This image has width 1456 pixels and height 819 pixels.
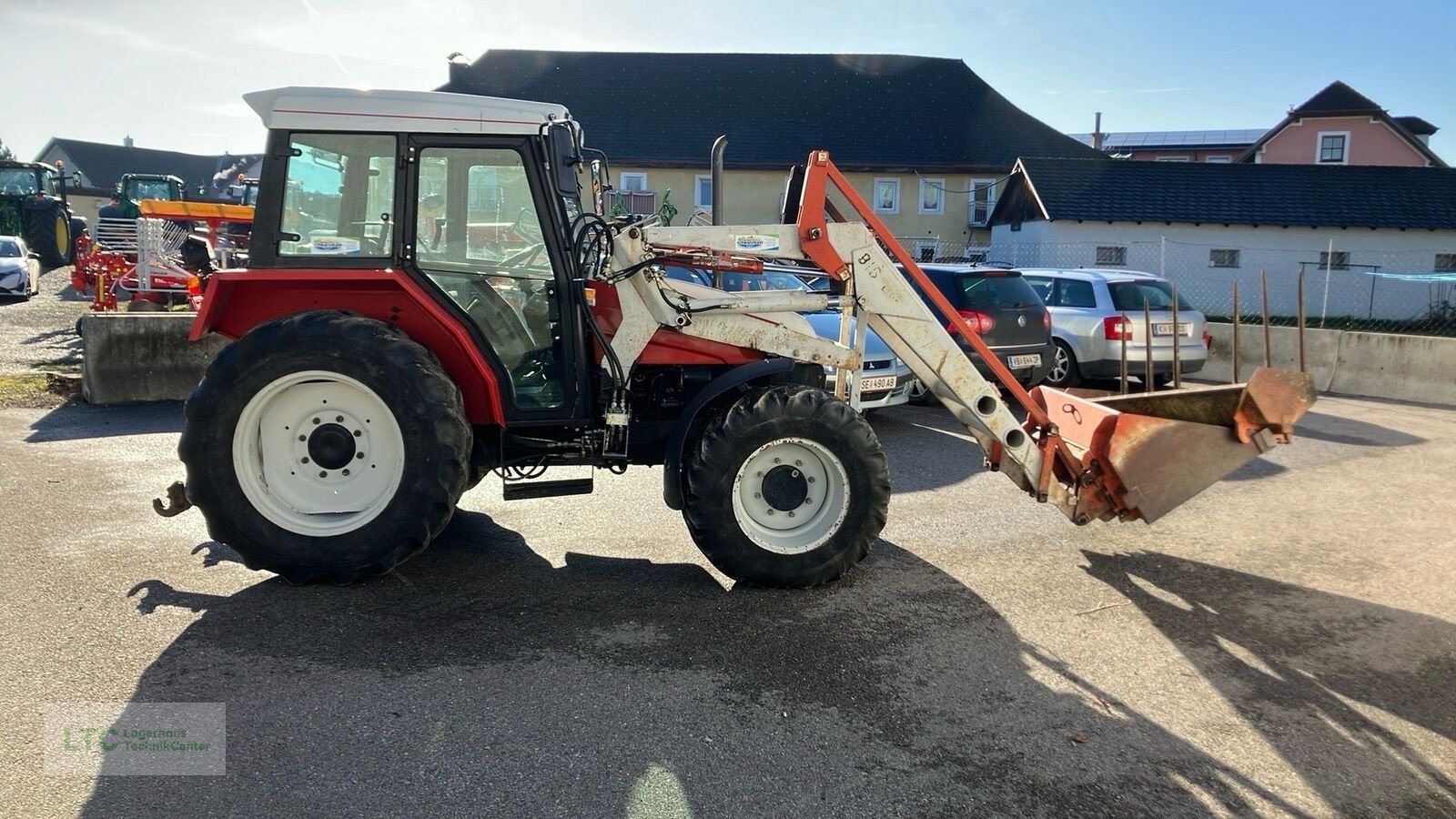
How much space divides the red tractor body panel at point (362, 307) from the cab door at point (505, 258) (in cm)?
10

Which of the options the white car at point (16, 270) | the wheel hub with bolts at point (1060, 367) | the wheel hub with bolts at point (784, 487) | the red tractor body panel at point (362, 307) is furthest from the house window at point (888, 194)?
the red tractor body panel at point (362, 307)

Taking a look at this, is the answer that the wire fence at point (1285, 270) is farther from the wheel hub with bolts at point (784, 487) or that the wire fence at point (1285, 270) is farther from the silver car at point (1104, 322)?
the wheel hub with bolts at point (784, 487)

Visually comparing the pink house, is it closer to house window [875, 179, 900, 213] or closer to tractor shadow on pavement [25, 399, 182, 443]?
house window [875, 179, 900, 213]

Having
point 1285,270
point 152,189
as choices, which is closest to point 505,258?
point 152,189

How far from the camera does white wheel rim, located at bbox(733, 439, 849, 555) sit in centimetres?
509

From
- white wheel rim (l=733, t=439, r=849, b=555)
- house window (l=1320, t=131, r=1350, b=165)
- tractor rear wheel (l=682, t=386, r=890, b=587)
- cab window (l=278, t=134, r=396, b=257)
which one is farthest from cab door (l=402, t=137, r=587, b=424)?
house window (l=1320, t=131, r=1350, b=165)

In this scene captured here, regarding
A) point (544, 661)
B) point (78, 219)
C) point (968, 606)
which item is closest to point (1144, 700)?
point (968, 606)

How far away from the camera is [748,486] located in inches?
203

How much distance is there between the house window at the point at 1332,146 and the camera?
40.8 m

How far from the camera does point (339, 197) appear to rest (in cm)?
494

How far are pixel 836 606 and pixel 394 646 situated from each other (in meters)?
2.09

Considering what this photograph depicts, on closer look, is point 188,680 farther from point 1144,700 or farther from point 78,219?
point 78,219

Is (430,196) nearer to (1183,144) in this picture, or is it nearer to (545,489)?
(545,489)

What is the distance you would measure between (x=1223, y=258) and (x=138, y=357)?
25146mm
